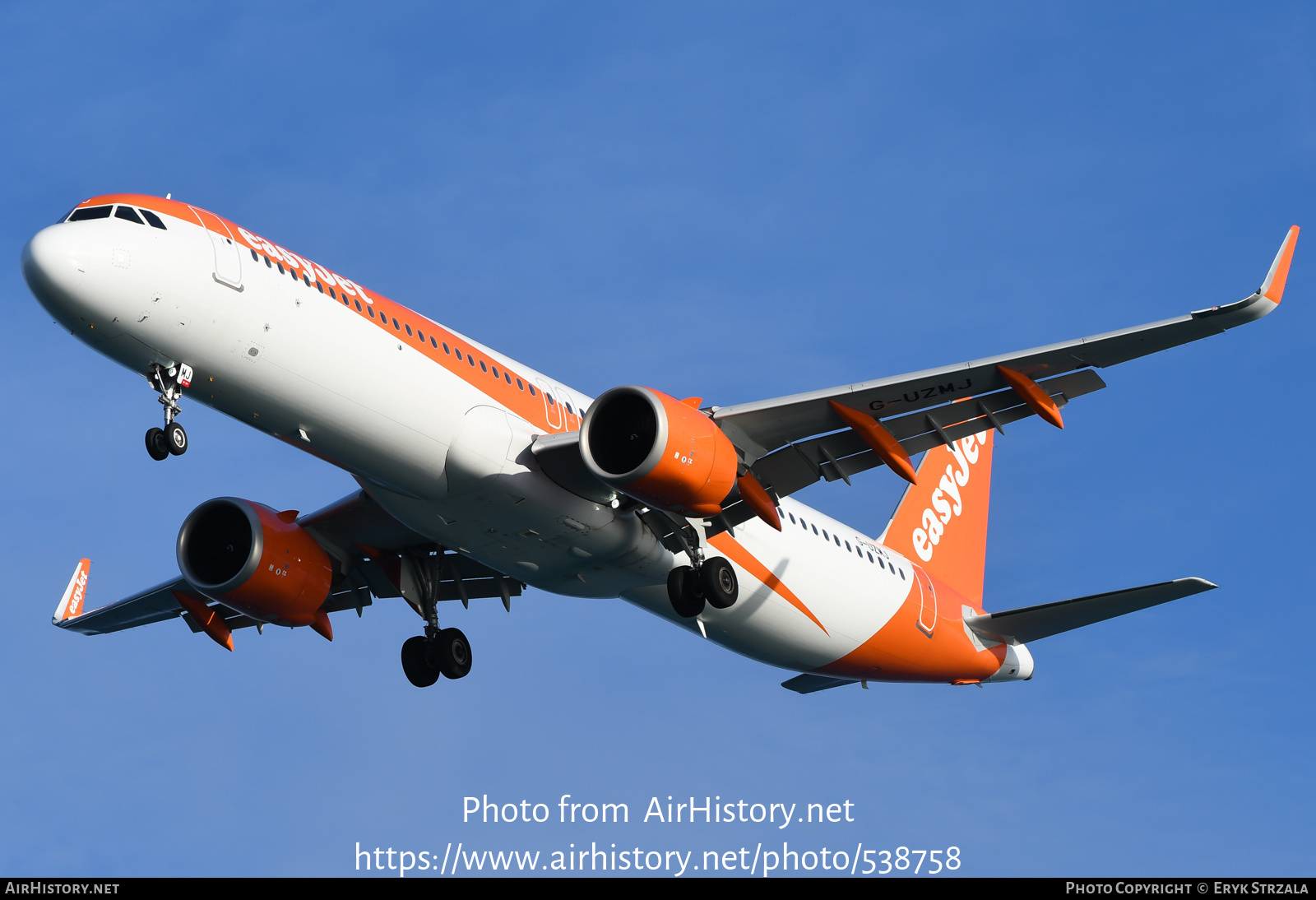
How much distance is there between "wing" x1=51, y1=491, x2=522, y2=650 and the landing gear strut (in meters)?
0.04

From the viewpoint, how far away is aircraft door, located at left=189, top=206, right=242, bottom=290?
21.0 m

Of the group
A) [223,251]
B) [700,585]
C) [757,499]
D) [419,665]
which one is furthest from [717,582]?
[223,251]

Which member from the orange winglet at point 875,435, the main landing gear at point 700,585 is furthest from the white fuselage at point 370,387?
the orange winglet at point 875,435

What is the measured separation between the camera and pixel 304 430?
2192cm

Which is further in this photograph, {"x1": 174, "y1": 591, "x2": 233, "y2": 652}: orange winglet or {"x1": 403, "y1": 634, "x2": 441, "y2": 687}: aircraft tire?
{"x1": 174, "y1": 591, "x2": 233, "y2": 652}: orange winglet

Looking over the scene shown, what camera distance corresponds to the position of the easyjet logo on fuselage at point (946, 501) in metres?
35.2

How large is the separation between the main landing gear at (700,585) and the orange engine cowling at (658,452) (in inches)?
88.5

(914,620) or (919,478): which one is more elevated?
(919,478)

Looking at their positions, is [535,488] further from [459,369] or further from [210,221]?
[210,221]

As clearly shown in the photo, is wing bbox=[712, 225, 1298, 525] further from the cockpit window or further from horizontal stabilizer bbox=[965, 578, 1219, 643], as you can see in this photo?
the cockpit window

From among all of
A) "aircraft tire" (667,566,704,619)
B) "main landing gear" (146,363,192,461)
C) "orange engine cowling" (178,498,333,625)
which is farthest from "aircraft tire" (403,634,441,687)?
"main landing gear" (146,363,192,461)

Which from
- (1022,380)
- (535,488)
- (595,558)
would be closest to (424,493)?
(535,488)

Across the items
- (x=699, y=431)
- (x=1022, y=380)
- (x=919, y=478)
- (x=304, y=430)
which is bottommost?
(x=304, y=430)

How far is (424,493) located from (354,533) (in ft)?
18.5
